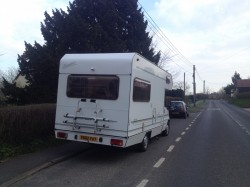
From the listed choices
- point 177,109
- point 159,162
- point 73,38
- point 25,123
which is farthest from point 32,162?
point 177,109

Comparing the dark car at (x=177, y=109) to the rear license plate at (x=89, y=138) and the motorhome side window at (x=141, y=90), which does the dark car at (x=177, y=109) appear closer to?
the motorhome side window at (x=141, y=90)

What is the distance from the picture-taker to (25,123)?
35.1 ft

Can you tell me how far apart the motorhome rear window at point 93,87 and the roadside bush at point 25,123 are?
1.58 metres

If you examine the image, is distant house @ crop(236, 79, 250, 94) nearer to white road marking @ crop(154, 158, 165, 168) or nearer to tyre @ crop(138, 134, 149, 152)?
tyre @ crop(138, 134, 149, 152)

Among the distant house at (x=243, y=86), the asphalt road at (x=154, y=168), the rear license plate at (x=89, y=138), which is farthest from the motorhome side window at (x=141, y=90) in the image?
the distant house at (x=243, y=86)

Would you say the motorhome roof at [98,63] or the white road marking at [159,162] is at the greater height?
the motorhome roof at [98,63]

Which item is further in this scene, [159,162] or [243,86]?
[243,86]

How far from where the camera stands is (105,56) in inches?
391

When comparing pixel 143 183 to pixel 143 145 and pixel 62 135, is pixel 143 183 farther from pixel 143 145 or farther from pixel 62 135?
pixel 143 145

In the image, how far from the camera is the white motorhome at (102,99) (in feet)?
31.2

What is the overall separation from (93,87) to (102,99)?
46 centimetres

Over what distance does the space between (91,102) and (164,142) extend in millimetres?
5082

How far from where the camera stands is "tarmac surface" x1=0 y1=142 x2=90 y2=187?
24.4 feet

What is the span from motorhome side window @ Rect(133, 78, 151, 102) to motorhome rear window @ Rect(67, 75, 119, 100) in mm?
634
